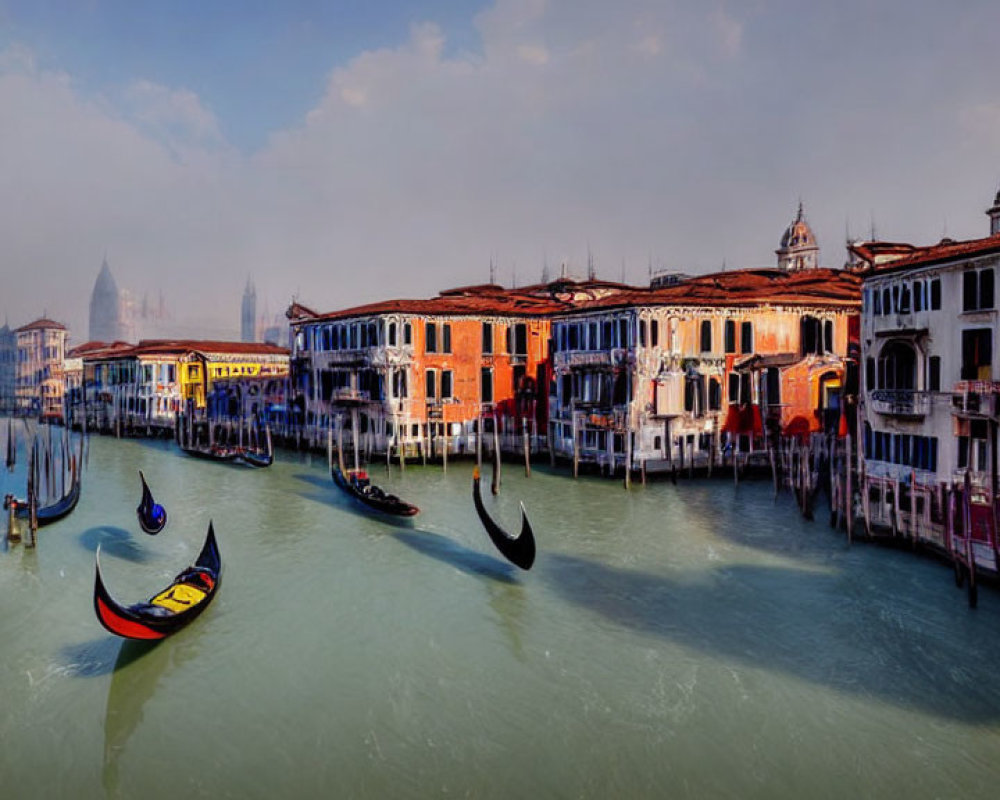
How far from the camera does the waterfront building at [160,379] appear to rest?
43.0 m

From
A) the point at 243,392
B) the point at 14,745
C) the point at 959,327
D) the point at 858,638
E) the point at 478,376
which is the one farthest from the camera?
the point at 243,392

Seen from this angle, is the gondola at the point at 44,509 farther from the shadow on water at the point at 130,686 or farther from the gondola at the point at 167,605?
the shadow on water at the point at 130,686

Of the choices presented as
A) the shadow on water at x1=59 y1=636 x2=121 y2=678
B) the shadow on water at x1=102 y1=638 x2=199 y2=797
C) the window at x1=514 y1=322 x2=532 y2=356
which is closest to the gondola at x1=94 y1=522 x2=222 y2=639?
the shadow on water at x1=102 y1=638 x2=199 y2=797

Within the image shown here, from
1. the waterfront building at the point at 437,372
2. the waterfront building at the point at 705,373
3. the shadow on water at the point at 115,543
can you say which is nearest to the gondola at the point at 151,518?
the shadow on water at the point at 115,543

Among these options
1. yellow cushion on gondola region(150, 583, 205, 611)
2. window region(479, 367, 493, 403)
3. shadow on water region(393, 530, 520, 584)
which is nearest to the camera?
yellow cushion on gondola region(150, 583, 205, 611)

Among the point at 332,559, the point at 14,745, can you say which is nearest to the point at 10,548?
the point at 332,559

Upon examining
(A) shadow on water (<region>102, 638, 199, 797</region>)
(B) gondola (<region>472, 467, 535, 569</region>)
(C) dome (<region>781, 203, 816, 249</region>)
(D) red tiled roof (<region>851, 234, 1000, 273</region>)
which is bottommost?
(A) shadow on water (<region>102, 638, 199, 797</region>)

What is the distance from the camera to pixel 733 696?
8938mm

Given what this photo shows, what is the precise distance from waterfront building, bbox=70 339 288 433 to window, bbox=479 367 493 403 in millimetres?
18151

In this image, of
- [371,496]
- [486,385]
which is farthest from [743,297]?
[371,496]

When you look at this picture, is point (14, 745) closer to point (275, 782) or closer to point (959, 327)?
point (275, 782)

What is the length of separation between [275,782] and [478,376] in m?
21.1

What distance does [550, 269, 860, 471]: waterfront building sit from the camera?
2323 cm

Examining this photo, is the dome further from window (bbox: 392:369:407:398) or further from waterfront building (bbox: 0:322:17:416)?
waterfront building (bbox: 0:322:17:416)
